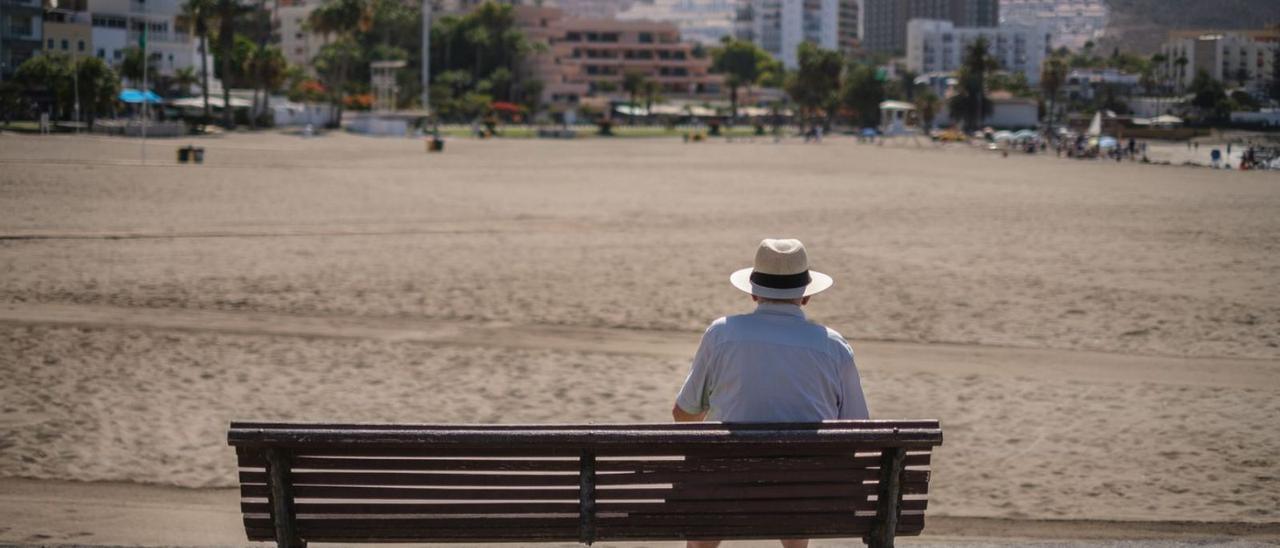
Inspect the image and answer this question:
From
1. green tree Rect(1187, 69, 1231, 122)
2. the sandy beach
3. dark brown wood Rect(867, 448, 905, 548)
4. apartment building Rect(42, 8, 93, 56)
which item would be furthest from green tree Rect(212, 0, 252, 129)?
dark brown wood Rect(867, 448, 905, 548)

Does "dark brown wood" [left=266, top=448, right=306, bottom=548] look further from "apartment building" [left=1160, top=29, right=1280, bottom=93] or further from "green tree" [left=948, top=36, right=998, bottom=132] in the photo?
"green tree" [left=948, top=36, right=998, bottom=132]

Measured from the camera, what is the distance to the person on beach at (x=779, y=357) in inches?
188

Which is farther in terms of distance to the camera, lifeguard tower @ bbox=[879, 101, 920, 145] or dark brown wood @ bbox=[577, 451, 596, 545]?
lifeguard tower @ bbox=[879, 101, 920, 145]

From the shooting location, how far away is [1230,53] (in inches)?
766

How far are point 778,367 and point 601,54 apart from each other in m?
158

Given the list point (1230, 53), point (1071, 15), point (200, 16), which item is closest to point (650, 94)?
point (200, 16)

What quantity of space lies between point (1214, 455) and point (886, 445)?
19.2 feet

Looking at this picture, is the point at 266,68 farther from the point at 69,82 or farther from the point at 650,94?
the point at 650,94

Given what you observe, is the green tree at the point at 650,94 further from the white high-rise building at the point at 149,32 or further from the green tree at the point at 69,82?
the green tree at the point at 69,82

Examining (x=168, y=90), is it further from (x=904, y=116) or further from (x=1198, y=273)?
(x=1198, y=273)

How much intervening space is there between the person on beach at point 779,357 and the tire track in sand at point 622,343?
7549 millimetres

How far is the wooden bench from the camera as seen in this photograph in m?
4.56

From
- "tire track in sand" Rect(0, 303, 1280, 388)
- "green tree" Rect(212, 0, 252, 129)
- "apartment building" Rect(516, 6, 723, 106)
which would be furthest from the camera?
"apartment building" Rect(516, 6, 723, 106)

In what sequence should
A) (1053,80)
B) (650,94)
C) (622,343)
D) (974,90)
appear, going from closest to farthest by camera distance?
1. (622,343)
2. (1053,80)
3. (974,90)
4. (650,94)
